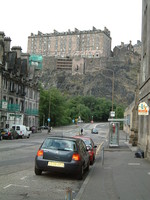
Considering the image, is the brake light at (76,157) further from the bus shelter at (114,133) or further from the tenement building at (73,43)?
the tenement building at (73,43)

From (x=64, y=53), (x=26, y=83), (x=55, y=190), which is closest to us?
(x=55, y=190)

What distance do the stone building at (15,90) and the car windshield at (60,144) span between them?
37.0m

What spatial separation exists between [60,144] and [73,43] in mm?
146377

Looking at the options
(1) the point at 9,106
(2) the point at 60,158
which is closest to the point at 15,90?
(1) the point at 9,106

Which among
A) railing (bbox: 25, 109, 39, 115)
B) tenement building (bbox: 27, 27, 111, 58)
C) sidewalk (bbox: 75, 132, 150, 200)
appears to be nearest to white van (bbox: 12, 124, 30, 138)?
railing (bbox: 25, 109, 39, 115)

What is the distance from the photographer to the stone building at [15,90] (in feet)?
154

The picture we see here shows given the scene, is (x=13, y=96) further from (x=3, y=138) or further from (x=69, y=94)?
(x=69, y=94)

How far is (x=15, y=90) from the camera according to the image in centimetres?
5144

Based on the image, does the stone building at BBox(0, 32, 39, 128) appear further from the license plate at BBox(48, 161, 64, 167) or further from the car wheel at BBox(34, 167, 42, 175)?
A: the license plate at BBox(48, 161, 64, 167)

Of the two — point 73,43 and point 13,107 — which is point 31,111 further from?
point 73,43

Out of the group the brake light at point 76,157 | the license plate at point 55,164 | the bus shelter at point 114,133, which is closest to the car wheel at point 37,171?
the license plate at point 55,164

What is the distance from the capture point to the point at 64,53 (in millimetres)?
156125

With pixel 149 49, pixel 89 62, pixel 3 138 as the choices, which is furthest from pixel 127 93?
pixel 149 49

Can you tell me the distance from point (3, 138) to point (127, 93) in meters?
114
